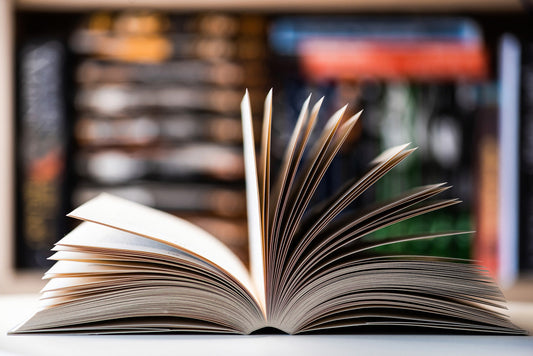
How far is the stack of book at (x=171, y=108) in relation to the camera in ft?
4.01

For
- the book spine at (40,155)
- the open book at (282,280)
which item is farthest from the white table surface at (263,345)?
the book spine at (40,155)

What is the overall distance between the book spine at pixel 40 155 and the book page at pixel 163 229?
0.54 meters

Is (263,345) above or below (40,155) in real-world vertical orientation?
below

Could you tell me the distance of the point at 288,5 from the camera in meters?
1.21

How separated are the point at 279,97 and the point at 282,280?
0.80m

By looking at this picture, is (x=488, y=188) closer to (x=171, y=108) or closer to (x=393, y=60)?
(x=393, y=60)

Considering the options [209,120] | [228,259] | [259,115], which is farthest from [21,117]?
[228,259]

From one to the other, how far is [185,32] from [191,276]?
2.99ft

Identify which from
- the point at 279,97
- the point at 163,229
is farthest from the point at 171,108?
the point at 163,229

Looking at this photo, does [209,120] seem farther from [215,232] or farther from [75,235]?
[75,235]

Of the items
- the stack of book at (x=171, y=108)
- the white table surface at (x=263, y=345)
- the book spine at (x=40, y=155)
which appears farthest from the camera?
the stack of book at (x=171, y=108)

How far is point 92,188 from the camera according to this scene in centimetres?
120

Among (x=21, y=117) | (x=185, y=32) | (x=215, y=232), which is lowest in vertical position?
(x=215, y=232)

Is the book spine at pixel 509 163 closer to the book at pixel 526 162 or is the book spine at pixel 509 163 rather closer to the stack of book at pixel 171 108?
the book at pixel 526 162
